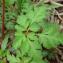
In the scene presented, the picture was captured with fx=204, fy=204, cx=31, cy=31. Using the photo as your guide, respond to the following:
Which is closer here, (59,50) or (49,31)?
(49,31)

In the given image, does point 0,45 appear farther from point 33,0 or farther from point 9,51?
point 33,0

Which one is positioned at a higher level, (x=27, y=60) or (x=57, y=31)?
(x=57, y=31)

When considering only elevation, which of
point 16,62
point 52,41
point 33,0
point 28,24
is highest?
point 33,0

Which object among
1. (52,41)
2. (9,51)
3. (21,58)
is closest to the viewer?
(52,41)

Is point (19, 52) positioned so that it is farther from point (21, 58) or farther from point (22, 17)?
point (22, 17)

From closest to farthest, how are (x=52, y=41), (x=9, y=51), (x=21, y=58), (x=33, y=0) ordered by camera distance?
1. (x=52, y=41)
2. (x=21, y=58)
3. (x=9, y=51)
4. (x=33, y=0)

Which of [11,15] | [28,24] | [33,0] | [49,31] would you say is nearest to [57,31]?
[49,31]

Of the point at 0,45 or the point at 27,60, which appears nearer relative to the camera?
the point at 27,60

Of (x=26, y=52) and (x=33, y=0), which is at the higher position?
(x=33, y=0)

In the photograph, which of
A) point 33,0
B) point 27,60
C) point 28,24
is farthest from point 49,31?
point 33,0
